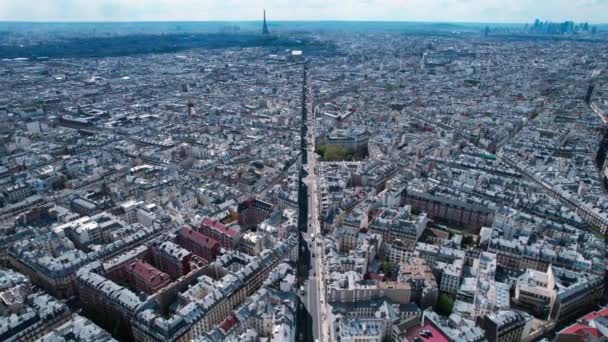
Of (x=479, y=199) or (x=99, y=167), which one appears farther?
(x=99, y=167)

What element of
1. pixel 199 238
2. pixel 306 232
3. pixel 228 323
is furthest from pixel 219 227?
pixel 228 323

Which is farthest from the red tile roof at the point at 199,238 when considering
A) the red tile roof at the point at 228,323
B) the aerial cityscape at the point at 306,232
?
the red tile roof at the point at 228,323

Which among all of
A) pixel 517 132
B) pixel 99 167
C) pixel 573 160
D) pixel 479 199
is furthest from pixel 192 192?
pixel 517 132

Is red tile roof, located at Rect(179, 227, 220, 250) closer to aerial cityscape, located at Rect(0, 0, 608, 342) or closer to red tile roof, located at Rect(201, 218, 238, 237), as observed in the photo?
aerial cityscape, located at Rect(0, 0, 608, 342)

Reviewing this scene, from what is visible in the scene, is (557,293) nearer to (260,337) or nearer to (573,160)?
(260,337)

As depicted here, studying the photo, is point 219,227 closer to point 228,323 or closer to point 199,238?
point 199,238

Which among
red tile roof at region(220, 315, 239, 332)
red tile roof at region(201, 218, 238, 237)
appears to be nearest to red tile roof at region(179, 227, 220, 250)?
red tile roof at region(201, 218, 238, 237)
